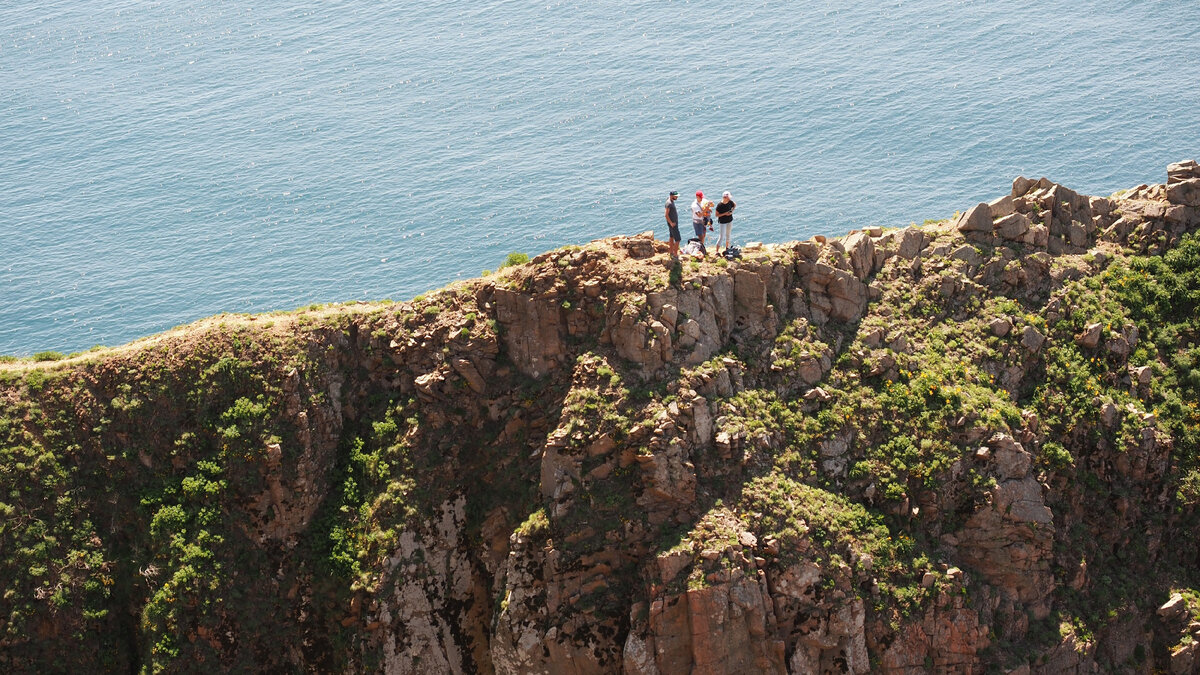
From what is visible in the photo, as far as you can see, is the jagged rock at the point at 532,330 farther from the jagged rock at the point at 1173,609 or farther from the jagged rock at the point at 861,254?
the jagged rock at the point at 1173,609

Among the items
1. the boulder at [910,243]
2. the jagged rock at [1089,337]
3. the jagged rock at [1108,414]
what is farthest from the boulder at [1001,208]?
the jagged rock at [1108,414]

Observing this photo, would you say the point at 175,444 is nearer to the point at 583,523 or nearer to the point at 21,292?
the point at 583,523

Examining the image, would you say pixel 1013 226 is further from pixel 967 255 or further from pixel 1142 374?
pixel 1142 374

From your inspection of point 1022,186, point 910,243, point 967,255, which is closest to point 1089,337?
point 967,255

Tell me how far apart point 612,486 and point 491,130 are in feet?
257

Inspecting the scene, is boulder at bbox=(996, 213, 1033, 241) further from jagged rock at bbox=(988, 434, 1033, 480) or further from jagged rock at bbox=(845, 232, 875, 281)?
jagged rock at bbox=(988, 434, 1033, 480)

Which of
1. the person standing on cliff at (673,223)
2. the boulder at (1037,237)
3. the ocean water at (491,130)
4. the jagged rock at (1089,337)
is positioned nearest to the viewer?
the person standing on cliff at (673,223)

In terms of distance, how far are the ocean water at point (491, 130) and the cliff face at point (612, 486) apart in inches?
1513

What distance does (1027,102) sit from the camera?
4788 inches

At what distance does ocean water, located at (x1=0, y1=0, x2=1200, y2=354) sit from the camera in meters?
99.4

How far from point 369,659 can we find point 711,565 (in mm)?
14688

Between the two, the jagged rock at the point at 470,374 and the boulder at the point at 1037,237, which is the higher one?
the boulder at the point at 1037,237

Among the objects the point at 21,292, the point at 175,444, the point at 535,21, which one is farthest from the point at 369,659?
the point at 535,21

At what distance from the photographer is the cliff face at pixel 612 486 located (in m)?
48.5
